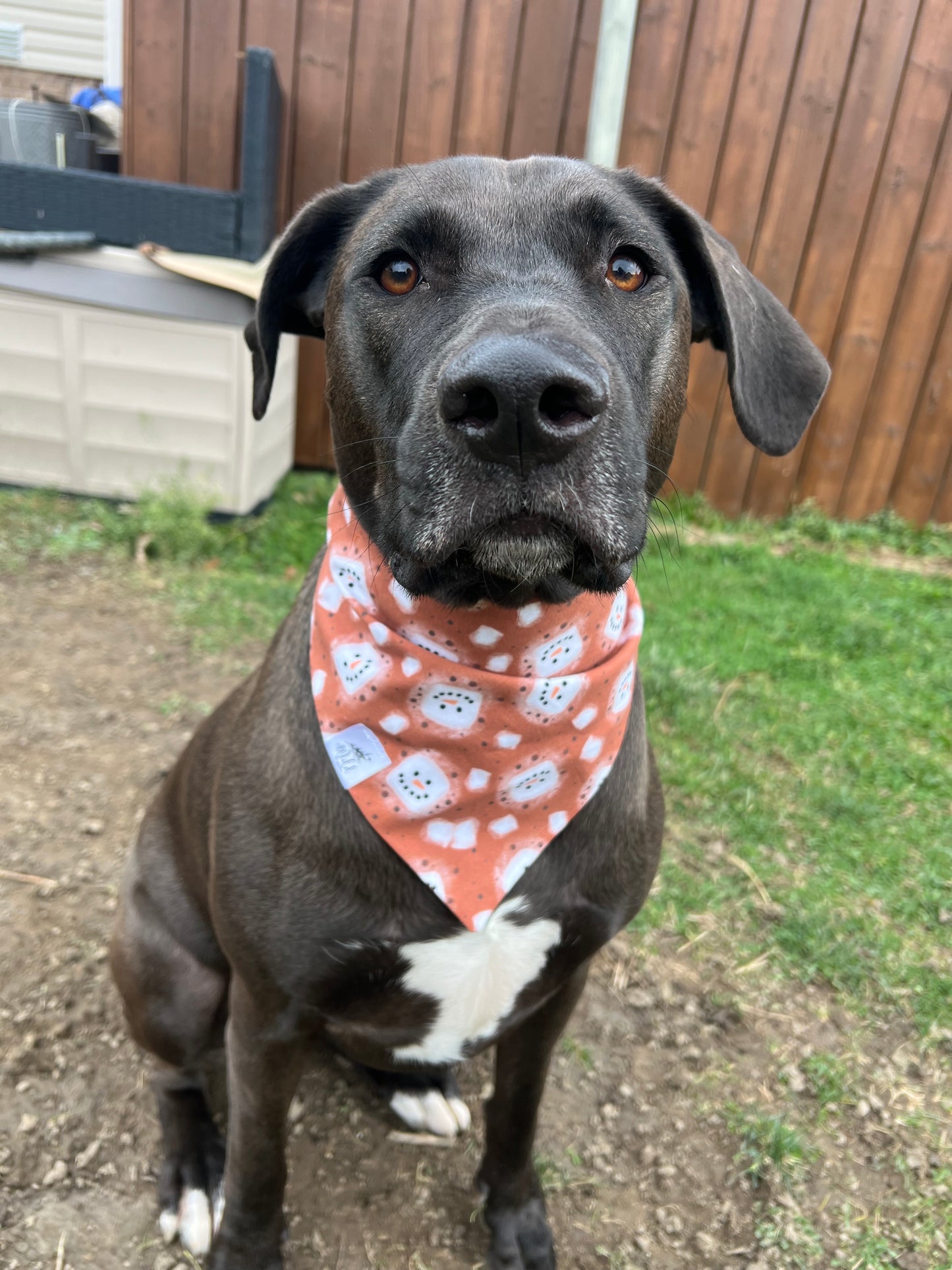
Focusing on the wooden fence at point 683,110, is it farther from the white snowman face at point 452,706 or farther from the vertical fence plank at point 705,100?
the white snowman face at point 452,706

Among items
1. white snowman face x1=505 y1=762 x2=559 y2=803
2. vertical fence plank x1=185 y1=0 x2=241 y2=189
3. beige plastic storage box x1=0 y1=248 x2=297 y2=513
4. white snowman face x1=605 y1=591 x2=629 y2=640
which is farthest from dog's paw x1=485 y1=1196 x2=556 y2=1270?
vertical fence plank x1=185 y1=0 x2=241 y2=189

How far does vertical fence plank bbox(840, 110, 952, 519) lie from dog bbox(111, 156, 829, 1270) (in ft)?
14.1

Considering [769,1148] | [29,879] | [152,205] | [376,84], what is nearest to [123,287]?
[152,205]

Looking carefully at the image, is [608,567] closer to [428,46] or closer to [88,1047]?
[88,1047]

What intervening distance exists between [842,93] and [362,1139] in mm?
5437

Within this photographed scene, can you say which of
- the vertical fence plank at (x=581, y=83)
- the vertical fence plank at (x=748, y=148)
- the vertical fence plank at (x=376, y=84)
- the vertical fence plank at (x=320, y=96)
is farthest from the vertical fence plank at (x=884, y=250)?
the vertical fence plank at (x=320, y=96)

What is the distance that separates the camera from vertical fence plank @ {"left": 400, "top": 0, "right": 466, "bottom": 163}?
15.8ft

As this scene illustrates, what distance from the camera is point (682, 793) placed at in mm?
3271

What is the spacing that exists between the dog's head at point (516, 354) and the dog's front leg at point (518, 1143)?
0.91 meters

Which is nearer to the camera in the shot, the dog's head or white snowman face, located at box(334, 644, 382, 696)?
the dog's head

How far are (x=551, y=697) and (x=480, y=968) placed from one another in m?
0.48

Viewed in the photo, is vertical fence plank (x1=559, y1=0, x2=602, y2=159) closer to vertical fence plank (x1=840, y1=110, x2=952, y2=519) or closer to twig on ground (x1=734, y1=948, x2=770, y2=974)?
vertical fence plank (x1=840, y1=110, x2=952, y2=519)

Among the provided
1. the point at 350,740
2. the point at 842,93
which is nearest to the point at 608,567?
the point at 350,740

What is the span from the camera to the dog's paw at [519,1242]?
1.87 metres
